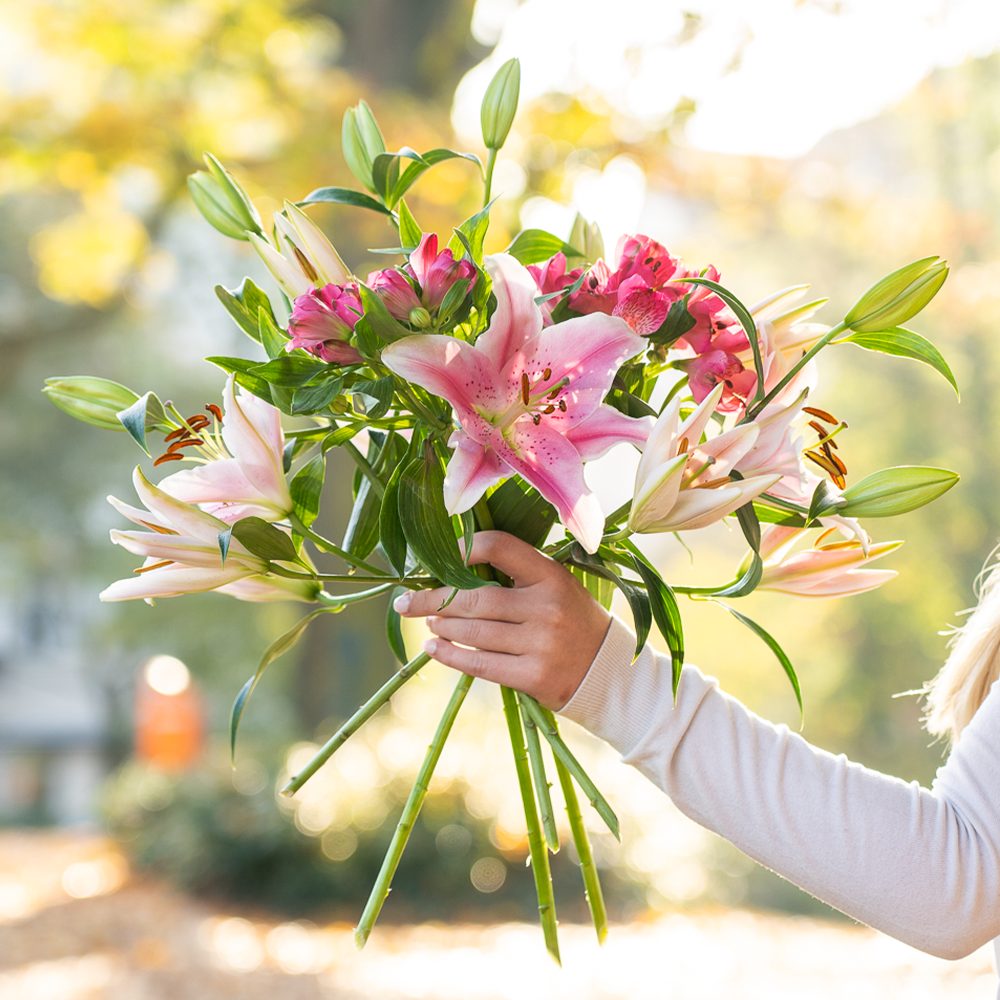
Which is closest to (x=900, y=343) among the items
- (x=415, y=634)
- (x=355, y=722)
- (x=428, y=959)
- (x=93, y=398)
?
(x=355, y=722)

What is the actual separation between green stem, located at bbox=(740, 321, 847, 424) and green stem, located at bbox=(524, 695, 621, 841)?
28 cm

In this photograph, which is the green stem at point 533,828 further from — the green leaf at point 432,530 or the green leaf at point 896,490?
the green leaf at point 896,490

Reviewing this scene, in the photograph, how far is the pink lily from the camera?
84 cm

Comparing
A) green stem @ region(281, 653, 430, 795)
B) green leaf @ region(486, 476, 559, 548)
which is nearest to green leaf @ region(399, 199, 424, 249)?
green leaf @ region(486, 476, 559, 548)

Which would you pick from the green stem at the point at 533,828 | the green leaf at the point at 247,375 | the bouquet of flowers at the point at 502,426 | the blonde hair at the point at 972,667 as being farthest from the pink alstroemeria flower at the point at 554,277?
the blonde hair at the point at 972,667

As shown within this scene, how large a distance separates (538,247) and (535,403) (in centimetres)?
24

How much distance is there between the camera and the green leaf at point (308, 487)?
3.26 feet

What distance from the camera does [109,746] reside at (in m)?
11.0

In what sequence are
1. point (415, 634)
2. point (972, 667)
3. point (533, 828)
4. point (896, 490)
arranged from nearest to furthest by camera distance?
point (896, 490), point (533, 828), point (972, 667), point (415, 634)

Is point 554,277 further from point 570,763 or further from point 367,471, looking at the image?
point 570,763

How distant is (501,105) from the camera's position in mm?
1066

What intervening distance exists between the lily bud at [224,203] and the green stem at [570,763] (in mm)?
442

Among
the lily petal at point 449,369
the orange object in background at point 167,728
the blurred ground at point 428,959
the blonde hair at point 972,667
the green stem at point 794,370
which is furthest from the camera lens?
the orange object in background at point 167,728

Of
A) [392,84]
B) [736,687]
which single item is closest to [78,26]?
[392,84]
